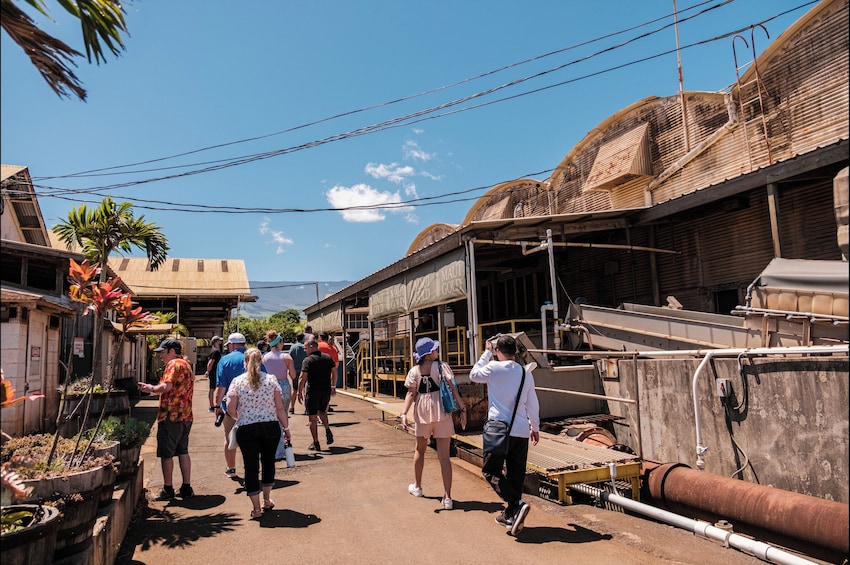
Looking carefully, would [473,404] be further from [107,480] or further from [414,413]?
[107,480]

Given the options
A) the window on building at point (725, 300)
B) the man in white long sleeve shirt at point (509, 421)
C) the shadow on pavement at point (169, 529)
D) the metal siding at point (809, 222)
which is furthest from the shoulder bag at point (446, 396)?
the window on building at point (725, 300)

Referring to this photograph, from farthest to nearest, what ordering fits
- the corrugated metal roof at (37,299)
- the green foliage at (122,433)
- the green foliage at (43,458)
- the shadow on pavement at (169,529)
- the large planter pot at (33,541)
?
the corrugated metal roof at (37,299), the green foliage at (122,433), the shadow on pavement at (169,529), the green foliage at (43,458), the large planter pot at (33,541)

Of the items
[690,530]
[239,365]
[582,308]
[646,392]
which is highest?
[582,308]

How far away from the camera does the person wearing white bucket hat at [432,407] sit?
583 centimetres

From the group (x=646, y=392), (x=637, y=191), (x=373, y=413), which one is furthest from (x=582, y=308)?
(x=373, y=413)

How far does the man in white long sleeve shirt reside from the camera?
508 centimetres

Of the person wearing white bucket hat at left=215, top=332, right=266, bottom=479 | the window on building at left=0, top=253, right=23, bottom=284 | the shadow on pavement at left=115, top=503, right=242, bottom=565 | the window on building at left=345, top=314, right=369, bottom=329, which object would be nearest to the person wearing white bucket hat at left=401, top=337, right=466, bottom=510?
the shadow on pavement at left=115, top=503, right=242, bottom=565

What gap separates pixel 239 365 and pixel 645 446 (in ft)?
18.7

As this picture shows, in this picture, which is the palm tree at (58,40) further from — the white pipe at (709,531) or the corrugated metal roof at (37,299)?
the white pipe at (709,531)

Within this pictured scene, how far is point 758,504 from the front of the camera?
5324 millimetres

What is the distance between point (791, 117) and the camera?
1042 centimetres

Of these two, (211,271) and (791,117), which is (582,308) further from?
(211,271)

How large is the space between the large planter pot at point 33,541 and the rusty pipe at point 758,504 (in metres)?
5.60

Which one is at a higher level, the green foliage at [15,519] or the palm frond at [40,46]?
the palm frond at [40,46]
